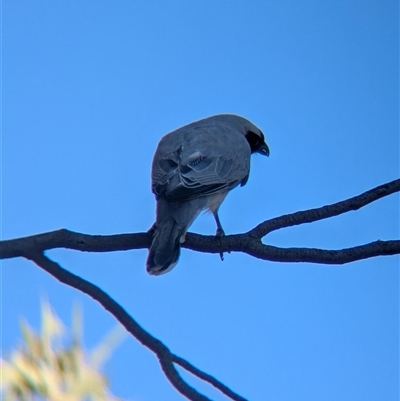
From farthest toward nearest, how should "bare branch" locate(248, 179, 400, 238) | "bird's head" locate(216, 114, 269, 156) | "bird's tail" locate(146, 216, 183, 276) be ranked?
"bird's head" locate(216, 114, 269, 156)
"bird's tail" locate(146, 216, 183, 276)
"bare branch" locate(248, 179, 400, 238)

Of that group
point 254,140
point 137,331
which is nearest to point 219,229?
point 137,331

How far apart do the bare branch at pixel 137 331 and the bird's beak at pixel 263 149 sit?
421 cm

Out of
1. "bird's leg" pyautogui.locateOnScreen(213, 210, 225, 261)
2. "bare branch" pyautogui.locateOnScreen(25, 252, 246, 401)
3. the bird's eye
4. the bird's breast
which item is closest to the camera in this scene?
"bare branch" pyautogui.locateOnScreen(25, 252, 246, 401)

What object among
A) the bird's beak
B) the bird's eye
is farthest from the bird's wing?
the bird's beak

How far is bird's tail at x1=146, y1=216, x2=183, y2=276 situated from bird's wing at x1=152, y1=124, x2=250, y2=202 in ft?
1.01

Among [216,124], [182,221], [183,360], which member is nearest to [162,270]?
[182,221]

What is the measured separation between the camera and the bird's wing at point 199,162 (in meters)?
4.64

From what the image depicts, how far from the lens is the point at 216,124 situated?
20.0 ft

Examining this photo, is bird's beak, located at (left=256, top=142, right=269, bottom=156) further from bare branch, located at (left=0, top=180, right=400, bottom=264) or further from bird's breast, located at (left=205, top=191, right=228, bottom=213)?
bare branch, located at (left=0, top=180, right=400, bottom=264)

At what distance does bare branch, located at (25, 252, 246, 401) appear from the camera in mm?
2744

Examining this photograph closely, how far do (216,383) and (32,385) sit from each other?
1.53 m

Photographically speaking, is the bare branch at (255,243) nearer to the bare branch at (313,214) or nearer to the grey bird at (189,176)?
the bare branch at (313,214)

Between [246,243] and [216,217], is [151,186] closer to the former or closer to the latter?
[216,217]

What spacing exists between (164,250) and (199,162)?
3.71 feet
